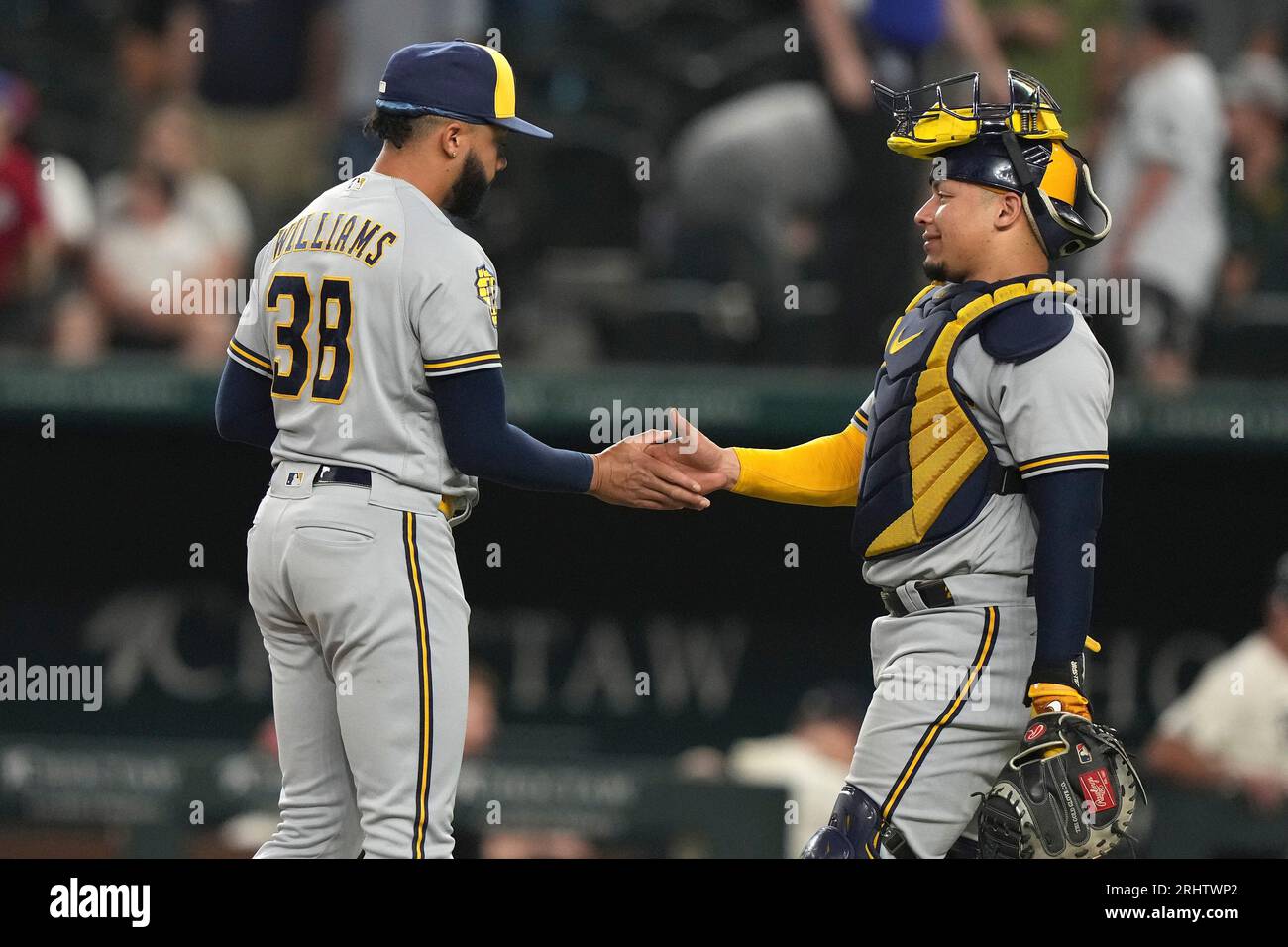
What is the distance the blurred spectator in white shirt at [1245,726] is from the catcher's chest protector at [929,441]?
380 cm

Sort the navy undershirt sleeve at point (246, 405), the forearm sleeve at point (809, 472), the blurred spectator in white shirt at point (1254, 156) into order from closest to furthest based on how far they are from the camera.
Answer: the navy undershirt sleeve at point (246, 405), the forearm sleeve at point (809, 472), the blurred spectator in white shirt at point (1254, 156)

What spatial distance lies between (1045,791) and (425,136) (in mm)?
1615

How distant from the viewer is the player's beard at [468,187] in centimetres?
368

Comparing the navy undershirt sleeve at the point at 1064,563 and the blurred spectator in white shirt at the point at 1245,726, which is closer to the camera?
the navy undershirt sleeve at the point at 1064,563

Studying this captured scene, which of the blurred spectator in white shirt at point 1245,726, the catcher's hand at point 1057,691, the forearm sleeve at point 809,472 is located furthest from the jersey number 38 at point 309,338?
the blurred spectator in white shirt at point 1245,726

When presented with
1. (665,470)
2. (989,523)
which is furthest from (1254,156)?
(989,523)

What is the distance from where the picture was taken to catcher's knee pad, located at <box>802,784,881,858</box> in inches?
137

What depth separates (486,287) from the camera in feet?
11.8

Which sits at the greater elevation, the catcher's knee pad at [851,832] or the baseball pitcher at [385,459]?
the baseball pitcher at [385,459]

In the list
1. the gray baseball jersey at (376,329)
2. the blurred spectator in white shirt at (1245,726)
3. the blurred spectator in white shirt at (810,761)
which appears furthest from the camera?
the blurred spectator in white shirt at (1245,726)

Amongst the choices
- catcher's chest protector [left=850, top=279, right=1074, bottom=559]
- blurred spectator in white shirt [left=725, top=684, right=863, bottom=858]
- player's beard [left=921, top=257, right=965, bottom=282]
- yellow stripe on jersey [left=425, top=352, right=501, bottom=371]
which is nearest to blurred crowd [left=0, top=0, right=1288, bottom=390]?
blurred spectator in white shirt [left=725, top=684, right=863, bottom=858]

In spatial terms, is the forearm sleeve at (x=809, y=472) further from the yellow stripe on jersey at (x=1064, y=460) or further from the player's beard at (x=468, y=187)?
the player's beard at (x=468, y=187)

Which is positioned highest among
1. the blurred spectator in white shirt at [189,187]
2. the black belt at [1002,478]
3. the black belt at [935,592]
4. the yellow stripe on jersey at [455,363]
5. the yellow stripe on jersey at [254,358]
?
the blurred spectator in white shirt at [189,187]

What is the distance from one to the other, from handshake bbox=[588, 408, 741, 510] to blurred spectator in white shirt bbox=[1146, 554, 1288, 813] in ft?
12.1
